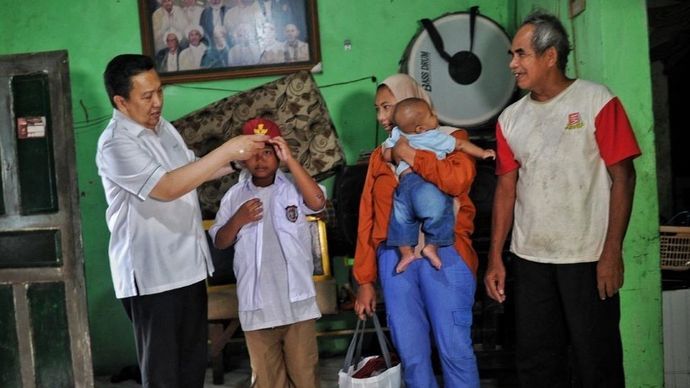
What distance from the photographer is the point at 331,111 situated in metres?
4.33

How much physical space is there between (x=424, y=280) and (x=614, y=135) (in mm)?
864

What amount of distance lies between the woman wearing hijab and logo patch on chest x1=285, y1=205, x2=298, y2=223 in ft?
0.89

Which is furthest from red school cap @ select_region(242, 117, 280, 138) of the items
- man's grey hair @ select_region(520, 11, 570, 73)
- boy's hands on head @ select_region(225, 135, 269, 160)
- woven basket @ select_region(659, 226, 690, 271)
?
woven basket @ select_region(659, 226, 690, 271)

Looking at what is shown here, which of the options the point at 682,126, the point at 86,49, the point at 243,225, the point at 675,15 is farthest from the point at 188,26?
the point at 682,126

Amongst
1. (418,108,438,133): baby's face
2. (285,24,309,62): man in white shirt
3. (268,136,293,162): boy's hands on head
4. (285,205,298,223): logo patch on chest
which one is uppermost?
(285,24,309,62): man in white shirt

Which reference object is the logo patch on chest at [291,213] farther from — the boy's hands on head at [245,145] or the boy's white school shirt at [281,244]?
the boy's hands on head at [245,145]

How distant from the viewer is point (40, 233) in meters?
3.14

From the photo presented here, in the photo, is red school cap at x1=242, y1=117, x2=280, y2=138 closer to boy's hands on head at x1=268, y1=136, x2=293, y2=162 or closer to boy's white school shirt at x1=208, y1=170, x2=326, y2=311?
boy's hands on head at x1=268, y1=136, x2=293, y2=162

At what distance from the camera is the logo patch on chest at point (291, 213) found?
2.79 m

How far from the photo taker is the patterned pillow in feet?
13.1

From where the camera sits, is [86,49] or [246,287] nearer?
[246,287]

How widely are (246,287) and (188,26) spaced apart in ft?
6.86

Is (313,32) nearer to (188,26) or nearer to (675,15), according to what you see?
(188,26)

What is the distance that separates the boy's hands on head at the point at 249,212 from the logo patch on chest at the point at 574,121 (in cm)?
120
